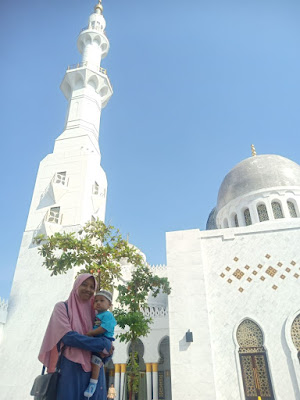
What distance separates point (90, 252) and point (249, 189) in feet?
29.4

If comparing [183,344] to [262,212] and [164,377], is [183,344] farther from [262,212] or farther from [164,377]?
[262,212]

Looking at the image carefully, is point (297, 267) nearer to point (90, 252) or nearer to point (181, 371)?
point (181, 371)

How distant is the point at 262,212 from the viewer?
44.5ft

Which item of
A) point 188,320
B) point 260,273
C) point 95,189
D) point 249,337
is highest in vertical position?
point 95,189

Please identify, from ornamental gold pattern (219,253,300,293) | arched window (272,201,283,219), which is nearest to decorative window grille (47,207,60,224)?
ornamental gold pattern (219,253,300,293)

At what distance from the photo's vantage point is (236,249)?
10.3 m

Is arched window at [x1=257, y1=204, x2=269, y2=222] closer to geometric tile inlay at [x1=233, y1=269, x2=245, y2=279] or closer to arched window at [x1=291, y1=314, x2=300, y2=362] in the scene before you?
geometric tile inlay at [x1=233, y1=269, x2=245, y2=279]

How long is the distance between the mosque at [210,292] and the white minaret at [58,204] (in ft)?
0.16

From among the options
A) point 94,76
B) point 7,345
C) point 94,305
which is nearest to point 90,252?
point 94,305

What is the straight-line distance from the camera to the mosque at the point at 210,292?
331 inches

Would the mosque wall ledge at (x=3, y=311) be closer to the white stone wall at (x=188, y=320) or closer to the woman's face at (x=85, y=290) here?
the white stone wall at (x=188, y=320)

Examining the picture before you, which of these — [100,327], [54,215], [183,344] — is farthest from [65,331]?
[54,215]

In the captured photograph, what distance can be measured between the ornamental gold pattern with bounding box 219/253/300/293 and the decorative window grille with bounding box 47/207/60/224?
7.90m

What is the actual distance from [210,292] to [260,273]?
1761mm
